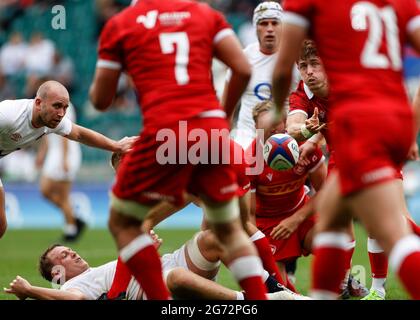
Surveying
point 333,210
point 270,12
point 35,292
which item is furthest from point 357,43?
point 270,12

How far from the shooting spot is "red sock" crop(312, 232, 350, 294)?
460 cm

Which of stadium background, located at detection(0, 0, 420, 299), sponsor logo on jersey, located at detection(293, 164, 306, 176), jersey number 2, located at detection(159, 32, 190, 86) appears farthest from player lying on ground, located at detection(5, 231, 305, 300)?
stadium background, located at detection(0, 0, 420, 299)

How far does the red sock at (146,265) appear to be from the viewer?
5.26 m

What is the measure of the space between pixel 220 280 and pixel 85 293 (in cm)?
310

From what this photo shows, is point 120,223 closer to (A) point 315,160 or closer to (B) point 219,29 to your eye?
(B) point 219,29

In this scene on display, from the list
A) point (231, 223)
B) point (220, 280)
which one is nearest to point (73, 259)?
point (231, 223)

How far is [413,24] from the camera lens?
4.63 meters

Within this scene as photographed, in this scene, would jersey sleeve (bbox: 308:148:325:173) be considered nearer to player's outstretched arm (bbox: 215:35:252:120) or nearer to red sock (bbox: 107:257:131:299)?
red sock (bbox: 107:257:131:299)

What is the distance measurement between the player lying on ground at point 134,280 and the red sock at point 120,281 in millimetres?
20

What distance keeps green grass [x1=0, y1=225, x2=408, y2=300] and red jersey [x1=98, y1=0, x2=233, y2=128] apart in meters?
3.16

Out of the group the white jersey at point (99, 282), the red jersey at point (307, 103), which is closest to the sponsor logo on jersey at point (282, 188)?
the red jersey at point (307, 103)

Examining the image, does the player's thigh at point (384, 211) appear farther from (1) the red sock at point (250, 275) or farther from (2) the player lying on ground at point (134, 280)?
(2) the player lying on ground at point (134, 280)

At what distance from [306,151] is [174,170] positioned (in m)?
2.58

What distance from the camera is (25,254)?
12.3 m
